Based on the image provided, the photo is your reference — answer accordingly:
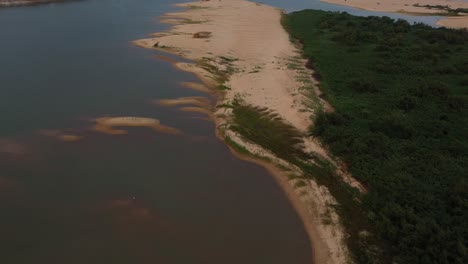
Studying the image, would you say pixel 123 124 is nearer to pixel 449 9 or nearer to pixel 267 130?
pixel 267 130

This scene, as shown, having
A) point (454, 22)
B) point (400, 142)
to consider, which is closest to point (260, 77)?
point (400, 142)

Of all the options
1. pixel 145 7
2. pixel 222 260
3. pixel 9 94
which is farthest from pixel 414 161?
pixel 145 7

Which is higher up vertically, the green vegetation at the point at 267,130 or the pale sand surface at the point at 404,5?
the pale sand surface at the point at 404,5

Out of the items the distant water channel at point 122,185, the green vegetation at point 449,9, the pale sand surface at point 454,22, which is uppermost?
the green vegetation at point 449,9

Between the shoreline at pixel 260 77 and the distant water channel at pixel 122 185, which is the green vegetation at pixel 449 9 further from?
the distant water channel at pixel 122 185

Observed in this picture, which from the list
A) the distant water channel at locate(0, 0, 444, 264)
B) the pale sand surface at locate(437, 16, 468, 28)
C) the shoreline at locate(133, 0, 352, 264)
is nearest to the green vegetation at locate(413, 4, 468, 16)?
the pale sand surface at locate(437, 16, 468, 28)

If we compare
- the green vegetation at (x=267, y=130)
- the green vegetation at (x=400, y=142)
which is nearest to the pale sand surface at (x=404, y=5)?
the green vegetation at (x=400, y=142)
